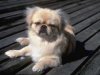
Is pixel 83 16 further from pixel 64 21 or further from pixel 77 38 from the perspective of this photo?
pixel 64 21

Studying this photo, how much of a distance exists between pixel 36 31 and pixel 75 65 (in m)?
0.49

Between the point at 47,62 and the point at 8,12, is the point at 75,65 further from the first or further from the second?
the point at 8,12

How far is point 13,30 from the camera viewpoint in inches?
153

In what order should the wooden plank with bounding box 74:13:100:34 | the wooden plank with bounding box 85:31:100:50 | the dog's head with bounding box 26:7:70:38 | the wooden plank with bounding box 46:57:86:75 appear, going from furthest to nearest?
the wooden plank with bounding box 74:13:100:34, the wooden plank with bounding box 85:31:100:50, the dog's head with bounding box 26:7:70:38, the wooden plank with bounding box 46:57:86:75

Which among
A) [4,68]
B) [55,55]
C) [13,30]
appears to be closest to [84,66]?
[55,55]

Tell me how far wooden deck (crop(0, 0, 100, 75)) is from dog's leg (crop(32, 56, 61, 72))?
45 millimetres

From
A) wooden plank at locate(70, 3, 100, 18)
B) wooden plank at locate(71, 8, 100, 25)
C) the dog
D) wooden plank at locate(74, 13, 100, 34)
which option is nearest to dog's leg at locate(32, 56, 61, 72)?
the dog

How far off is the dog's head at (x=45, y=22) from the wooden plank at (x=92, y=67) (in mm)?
421

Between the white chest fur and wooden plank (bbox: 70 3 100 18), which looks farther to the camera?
wooden plank (bbox: 70 3 100 18)

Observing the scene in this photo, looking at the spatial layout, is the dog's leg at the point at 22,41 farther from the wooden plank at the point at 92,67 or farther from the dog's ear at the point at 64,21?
the wooden plank at the point at 92,67

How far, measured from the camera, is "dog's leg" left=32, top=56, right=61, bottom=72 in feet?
8.73

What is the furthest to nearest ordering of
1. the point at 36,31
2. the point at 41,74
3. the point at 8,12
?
the point at 8,12, the point at 36,31, the point at 41,74

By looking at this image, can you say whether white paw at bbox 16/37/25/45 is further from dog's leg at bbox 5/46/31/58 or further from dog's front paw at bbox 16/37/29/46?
dog's leg at bbox 5/46/31/58

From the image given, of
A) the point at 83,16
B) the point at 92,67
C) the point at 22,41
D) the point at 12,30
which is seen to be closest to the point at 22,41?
the point at 22,41
